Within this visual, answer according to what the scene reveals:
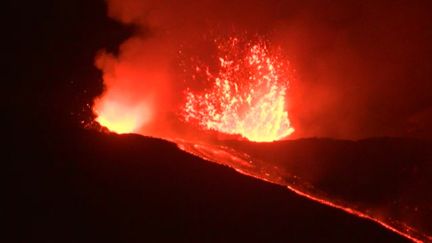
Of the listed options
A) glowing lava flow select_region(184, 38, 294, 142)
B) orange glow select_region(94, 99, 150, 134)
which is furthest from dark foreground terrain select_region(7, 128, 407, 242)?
glowing lava flow select_region(184, 38, 294, 142)

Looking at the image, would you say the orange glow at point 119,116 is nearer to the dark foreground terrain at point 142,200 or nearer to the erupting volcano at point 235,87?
the erupting volcano at point 235,87

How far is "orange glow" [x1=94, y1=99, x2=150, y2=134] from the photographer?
20347 mm

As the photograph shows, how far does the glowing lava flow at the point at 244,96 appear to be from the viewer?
27953 millimetres

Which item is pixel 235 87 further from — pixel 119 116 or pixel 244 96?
pixel 119 116

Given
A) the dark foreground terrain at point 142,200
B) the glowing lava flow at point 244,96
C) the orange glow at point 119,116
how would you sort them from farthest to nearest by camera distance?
the glowing lava flow at point 244,96 < the orange glow at point 119,116 < the dark foreground terrain at point 142,200

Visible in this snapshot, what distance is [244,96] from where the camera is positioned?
1160 inches

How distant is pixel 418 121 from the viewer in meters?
26.7

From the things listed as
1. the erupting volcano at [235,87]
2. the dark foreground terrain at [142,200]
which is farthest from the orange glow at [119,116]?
the dark foreground terrain at [142,200]

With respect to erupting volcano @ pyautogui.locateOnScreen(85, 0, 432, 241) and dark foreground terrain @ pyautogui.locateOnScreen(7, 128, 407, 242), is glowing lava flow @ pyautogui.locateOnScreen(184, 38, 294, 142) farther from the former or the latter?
dark foreground terrain @ pyautogui.locateOnScreen(7, 128, 407, 242)

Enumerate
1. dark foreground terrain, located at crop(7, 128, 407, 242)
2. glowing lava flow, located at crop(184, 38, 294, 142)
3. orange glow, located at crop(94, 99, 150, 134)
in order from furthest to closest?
1. glowing lava flow, located at crop(184, 38, 294, 142)
2. orange glow, located at crop(94, 99, 150, 134)
3. dark foreground terrain, located at crop(7, 128, 407, 242)

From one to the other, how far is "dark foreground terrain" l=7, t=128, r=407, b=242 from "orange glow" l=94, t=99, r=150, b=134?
748cm

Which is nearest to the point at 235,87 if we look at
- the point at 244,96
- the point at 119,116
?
the point at 244,96

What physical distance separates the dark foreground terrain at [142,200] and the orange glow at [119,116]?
7482 millimetres

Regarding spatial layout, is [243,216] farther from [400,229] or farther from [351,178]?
[351,178]
